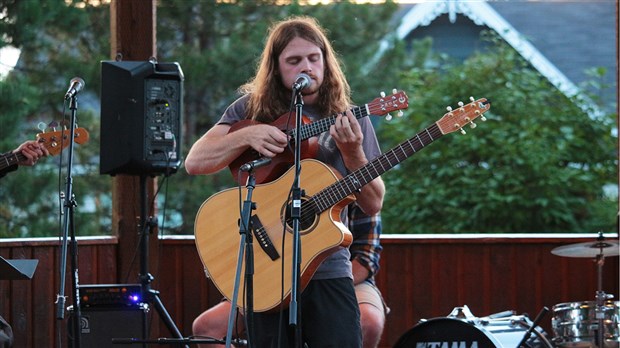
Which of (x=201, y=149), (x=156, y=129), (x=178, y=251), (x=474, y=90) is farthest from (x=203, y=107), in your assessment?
(x=201, y=149)

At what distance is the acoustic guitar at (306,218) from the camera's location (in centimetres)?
425

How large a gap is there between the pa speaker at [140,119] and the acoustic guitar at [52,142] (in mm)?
197

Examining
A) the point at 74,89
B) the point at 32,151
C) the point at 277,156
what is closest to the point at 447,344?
the point at 277,156

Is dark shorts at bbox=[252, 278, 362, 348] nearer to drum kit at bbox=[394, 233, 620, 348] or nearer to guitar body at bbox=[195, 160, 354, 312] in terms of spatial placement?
guitar body at bbox=[195, 160, 354, 312]

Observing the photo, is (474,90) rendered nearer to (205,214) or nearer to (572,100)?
(572,100)

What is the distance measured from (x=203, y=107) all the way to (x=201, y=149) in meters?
6.75

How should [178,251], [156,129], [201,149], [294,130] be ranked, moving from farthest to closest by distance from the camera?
[178,251] < [156,129] < [201,149] < [294,130]

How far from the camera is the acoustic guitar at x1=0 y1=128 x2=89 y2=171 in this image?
5180mm

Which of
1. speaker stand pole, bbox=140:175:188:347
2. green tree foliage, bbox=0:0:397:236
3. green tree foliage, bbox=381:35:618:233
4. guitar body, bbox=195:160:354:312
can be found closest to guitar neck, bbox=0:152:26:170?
speaker stand pole, bbox=140:175:188:347

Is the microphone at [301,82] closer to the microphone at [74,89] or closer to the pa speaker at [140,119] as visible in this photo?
the microphone at [74,89]

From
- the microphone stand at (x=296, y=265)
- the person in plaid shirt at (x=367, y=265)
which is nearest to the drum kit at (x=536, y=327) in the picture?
the person in plaid shirt at (x=367, y=265)

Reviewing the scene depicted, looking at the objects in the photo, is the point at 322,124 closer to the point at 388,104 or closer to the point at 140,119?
the point at 388,104

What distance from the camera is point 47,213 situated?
34.0 ft

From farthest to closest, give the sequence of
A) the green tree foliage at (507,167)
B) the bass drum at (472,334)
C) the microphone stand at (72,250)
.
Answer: the green tree foliage at (507,167), the bass drum at (472,334), the microphone stand at (72,250)
